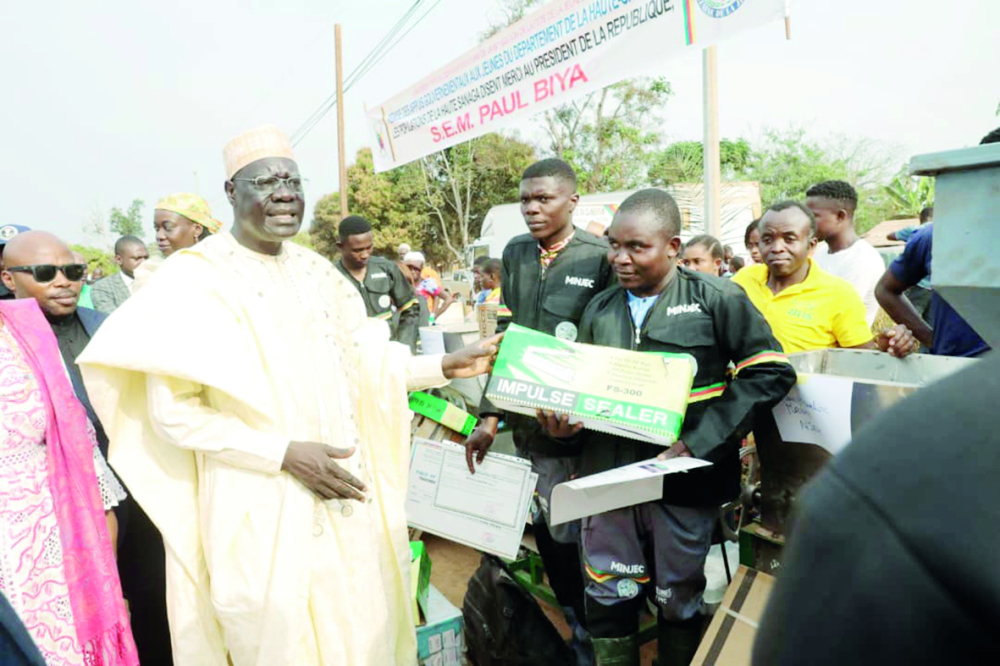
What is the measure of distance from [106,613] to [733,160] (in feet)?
115

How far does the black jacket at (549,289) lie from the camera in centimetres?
283

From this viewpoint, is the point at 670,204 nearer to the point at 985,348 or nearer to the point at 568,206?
the point at 568,206

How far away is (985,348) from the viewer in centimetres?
275

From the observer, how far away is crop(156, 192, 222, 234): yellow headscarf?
376 centimetres

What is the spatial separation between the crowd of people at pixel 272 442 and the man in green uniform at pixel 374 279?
2.53m

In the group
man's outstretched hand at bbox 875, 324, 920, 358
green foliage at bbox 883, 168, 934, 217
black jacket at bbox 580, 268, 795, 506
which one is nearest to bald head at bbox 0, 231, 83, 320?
black jacket at bbox 580, 268, 795, 506

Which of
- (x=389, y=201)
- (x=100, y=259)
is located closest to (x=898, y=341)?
(x=389, y=201)

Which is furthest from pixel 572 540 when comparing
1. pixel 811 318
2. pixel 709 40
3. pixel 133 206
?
pixel 133 206

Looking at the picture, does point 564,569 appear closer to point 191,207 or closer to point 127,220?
point 191,207

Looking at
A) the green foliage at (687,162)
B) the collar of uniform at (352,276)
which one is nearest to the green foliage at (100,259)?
the green foliage at (687,162)

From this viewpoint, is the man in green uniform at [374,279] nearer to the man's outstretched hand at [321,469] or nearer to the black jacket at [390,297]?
the black jacket at [390,297]

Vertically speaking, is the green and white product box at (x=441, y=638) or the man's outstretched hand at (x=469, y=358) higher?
the man's outstretched hand at (x=469, y=358)

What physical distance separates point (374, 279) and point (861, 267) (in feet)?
12.2

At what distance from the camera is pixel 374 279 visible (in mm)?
5422
